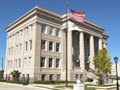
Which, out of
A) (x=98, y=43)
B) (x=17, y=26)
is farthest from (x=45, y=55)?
(x=98, y=43)

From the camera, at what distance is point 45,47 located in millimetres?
35156

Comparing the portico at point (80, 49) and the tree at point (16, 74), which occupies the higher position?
the portico at point (80, 49)

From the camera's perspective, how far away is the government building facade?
3350 centimetres

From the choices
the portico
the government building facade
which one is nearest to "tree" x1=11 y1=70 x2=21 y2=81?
the government building facade

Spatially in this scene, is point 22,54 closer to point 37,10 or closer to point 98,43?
point 37,10

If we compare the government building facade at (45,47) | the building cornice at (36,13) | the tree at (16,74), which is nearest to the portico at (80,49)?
the government building facade at (45,47)

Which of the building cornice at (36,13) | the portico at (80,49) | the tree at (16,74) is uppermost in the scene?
the building cornice at (36,13)

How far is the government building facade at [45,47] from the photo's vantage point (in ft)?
110

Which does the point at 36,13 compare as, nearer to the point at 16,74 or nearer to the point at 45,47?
the point at 45,47

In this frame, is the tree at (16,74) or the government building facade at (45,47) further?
the tree at (16,74)

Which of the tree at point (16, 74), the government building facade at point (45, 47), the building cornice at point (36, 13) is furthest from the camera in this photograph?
the building cornice at point (36, 13)

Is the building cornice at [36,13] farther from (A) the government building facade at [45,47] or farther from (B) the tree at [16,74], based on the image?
(B) the tree at [16,74]

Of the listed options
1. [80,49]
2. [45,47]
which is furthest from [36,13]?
[80,49]

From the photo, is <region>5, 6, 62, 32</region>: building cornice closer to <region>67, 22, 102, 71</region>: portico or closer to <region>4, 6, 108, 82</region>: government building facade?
<region>4, 6, 108, 82</region>: government building facade
